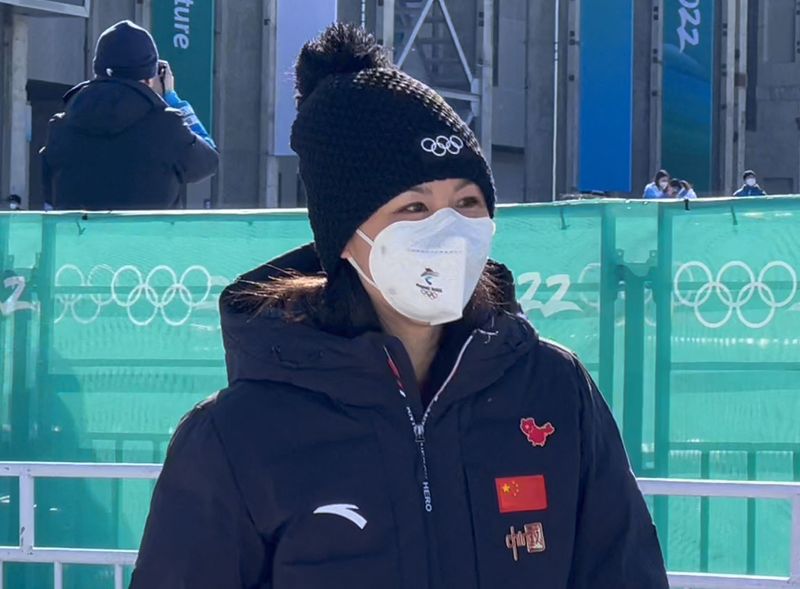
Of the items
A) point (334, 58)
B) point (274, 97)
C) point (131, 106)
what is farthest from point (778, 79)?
point (334, 58)

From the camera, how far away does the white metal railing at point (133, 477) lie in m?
4.77

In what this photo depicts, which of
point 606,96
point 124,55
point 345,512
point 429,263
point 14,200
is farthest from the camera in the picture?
point 606,96

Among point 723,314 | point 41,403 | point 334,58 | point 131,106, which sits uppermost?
point 131,106

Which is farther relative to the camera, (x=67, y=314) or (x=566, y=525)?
(x=67, y=314)

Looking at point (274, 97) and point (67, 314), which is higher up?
point (274, 97)

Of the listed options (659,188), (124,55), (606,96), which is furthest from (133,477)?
(606,96)

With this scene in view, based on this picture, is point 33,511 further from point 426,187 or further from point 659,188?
point 659,188

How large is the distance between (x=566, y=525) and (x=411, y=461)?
27 cm

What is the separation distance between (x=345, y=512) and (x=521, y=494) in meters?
0.27

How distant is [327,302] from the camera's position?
2.40 meters

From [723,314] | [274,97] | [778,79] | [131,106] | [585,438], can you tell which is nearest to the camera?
[585,438]

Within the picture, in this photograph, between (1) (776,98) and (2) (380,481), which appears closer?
(2) (380,481)

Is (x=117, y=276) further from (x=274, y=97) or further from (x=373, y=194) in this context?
(x=274, y=97)

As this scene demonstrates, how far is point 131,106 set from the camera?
253 inches
